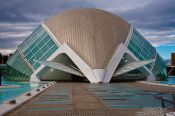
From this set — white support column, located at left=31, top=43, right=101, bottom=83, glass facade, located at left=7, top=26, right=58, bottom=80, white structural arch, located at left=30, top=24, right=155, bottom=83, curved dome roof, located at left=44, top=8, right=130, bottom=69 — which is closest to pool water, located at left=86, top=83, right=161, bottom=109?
white structural arch, located at left=30, top=24, right=155, bottom=83

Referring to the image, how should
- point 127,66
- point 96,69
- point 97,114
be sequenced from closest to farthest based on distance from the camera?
point 97,114 < point 96,69 < point 127,66

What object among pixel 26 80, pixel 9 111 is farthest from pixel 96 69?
pixel 9 111

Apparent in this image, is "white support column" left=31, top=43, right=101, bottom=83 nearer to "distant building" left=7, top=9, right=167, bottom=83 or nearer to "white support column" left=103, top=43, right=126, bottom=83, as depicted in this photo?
"distant building" left=7, top=9, right=167, bottom=83

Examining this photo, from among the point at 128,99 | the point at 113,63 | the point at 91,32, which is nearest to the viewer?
the point at 128,99

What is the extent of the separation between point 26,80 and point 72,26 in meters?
8.72

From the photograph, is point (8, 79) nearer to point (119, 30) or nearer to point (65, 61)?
point (65, 61)

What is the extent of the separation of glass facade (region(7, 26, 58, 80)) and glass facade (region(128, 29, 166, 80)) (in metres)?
9.85

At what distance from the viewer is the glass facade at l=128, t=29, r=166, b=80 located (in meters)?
37.2

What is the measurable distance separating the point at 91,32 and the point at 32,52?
7.80 metres

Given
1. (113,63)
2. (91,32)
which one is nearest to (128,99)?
(113,63)

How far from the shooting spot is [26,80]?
36.0 meters

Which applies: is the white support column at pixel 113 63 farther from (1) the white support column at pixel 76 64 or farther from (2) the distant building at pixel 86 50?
(1) the white support column at pixel 76 64

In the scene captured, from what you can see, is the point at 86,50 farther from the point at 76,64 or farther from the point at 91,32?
the point at 91,32

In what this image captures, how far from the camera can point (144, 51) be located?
39.0m
